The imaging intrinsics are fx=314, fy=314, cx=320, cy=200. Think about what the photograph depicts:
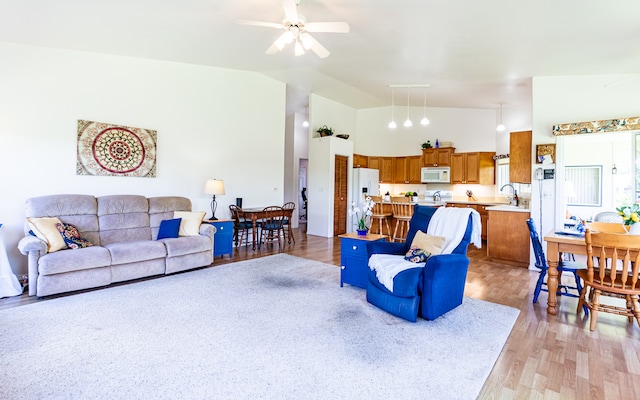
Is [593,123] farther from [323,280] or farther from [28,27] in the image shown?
[28,27]

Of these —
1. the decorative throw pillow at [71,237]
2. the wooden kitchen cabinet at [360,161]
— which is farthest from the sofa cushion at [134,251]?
the wooden kitchen cabinet at [360,161]

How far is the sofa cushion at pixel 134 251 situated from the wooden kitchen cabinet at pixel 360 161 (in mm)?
5366

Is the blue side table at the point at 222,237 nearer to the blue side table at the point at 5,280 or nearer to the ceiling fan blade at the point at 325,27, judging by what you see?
the blue side table at the point at 5,280

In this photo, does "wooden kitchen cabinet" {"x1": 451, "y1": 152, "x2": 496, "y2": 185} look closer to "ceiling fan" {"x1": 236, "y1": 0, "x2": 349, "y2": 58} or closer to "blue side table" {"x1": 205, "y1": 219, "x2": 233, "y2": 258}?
"ceiling fan" {"x1": 236, "y1": 0, "x2": 349, "y2": 58}

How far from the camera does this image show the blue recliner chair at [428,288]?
277 cm

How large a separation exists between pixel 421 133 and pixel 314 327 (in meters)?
6.89

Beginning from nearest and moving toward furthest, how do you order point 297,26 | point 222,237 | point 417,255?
point 417,255, point 297,26, point 222,237

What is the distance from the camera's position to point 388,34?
3.81 metres

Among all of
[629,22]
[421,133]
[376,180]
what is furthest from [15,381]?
[421,133]

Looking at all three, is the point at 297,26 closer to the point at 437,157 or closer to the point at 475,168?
the point at 437,157

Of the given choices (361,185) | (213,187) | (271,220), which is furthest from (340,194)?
(213,187)

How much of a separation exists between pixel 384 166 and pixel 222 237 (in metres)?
5.09

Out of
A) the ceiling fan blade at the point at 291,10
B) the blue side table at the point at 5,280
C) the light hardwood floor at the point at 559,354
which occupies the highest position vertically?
the ceiling fan blade at the point at 291,10

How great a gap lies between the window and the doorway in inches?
185
